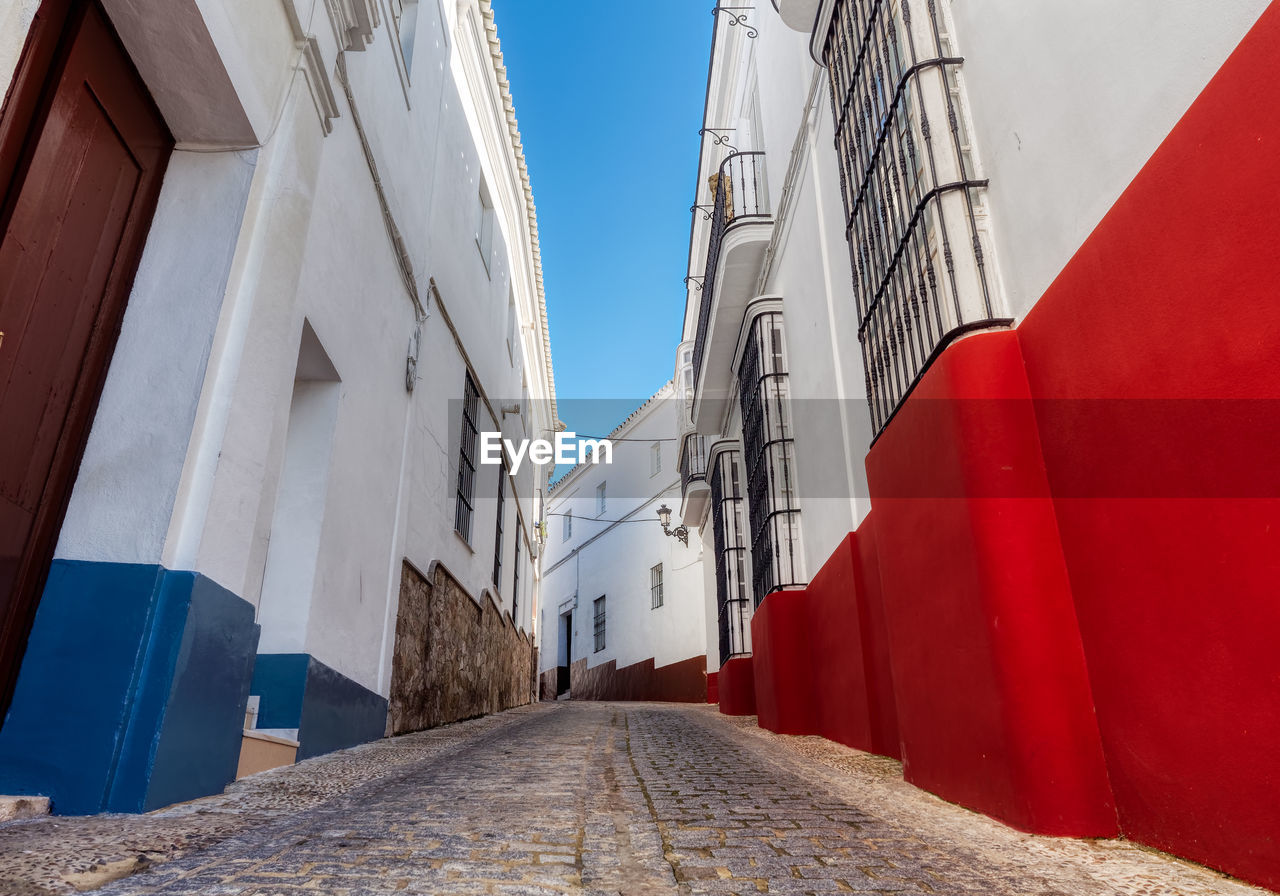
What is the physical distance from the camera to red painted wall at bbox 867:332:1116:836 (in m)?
2.20

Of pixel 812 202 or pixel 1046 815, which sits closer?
pixel 1046 815

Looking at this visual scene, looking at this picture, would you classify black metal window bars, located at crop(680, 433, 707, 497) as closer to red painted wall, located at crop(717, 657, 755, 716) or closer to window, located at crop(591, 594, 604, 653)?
red painted wall, located at crop(717, 657, 755, 716)

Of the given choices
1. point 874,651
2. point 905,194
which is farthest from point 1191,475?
point 874,651

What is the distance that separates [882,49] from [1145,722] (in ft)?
10.3

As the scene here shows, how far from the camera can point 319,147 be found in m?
3.73

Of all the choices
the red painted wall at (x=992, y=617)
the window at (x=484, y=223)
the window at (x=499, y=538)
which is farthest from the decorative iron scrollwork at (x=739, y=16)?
the red painted wall at (x=992, y=617)

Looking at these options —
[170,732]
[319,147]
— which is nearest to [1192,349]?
[170,732]

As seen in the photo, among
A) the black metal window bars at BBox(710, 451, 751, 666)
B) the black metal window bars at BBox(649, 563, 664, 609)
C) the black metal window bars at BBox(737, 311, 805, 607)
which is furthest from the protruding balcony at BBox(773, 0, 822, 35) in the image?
the black metal window bars at BBox(649, 563, 664, 609)

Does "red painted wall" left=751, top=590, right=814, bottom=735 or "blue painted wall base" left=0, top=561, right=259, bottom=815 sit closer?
"blue painted wall base" left=0, top=561, right=259, bottom=815

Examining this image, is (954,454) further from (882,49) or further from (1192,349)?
(882,49)

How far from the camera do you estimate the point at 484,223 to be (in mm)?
10836

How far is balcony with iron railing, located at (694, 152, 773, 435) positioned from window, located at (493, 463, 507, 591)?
Answer: 3.41 meters

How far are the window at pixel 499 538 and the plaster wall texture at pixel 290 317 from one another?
2.90 m

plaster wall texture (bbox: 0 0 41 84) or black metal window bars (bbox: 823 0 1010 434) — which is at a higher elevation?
black metal window bars (bbox: 823 0 1010 434)
